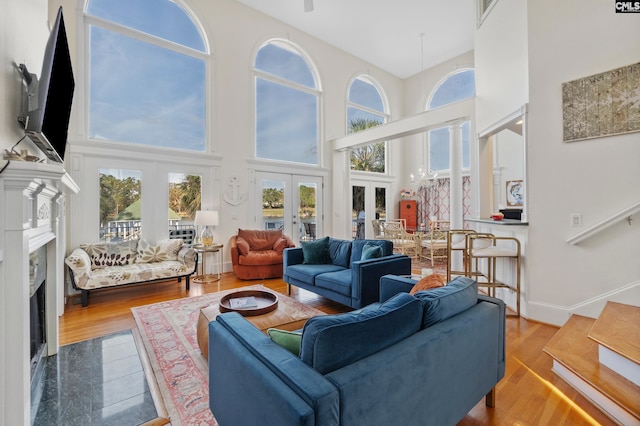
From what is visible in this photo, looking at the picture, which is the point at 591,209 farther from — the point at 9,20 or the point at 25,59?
the point at 25,59

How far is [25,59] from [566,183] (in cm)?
494

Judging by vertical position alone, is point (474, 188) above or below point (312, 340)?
above

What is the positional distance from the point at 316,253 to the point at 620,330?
3148 millimetres

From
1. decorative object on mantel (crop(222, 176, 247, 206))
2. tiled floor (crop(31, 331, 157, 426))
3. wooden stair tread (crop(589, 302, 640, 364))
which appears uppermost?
decorative object on mantel (crop(222, 176, 247, 206))

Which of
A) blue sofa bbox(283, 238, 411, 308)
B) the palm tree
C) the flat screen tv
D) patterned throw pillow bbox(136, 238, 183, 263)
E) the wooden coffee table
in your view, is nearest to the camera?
the flat screen tv

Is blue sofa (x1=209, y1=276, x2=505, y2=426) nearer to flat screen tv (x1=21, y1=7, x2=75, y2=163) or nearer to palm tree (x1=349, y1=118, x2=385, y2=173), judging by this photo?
flat screen tv (x1=21, y1=7, x2=75, y2=163)

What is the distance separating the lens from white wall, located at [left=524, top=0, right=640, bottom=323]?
2705 millimetres

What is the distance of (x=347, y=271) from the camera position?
371cm

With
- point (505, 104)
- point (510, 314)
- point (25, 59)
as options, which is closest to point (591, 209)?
point (510, 314)

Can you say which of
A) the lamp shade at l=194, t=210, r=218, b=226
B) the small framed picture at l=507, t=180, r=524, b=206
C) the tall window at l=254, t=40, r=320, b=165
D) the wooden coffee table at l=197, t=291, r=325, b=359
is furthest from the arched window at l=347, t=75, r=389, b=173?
the wooden coffee table at l=197, t=291, r=325, b=359

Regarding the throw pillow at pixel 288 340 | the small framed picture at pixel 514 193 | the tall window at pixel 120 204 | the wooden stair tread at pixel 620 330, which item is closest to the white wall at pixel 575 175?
the wooden stair tread at pixel 620 330

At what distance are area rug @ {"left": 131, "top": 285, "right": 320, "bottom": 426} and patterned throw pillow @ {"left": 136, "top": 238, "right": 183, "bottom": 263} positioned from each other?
1.08m

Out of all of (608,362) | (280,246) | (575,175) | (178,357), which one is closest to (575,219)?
(575,175)

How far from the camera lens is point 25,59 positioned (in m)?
2.18
